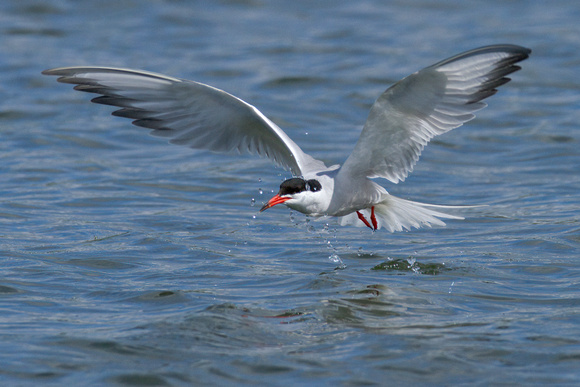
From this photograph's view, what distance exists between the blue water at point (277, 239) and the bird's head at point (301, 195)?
65 cm

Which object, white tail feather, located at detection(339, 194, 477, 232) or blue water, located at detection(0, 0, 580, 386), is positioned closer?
blue water, located at detection(0, 0, 580, 386)

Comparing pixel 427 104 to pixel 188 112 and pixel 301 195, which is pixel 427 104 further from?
pixel 188 112

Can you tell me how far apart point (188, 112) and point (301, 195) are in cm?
132

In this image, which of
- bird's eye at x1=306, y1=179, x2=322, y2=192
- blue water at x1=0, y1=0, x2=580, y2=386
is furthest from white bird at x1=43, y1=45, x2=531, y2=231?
blue water at x1=0, y1=0, x2=580, y2=386

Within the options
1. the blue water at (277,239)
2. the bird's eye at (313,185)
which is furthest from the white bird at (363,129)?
the blue water at (277,239)

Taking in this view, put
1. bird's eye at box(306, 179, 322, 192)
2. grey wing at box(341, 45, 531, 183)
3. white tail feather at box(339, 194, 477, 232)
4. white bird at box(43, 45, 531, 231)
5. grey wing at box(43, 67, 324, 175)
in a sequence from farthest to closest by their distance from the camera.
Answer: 1. white tail feather at box(339, 194, 477, 232)
2. grey wing at box(43, 67, 324, 175)
3. bird's eye at box(306, 179, 322, 192)
4. white bird at box(43, 45, 531, 231)
5. grey wing at box(341, 45, 531, 183)

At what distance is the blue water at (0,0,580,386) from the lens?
16.7 feet

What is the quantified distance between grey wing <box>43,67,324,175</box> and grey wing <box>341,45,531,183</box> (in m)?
0.62

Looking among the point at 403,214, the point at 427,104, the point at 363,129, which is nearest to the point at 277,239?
the point at 403,214

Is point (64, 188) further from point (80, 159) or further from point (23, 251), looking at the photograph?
point (23, 251)

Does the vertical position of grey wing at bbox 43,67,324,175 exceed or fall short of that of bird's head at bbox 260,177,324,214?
it exceeds it

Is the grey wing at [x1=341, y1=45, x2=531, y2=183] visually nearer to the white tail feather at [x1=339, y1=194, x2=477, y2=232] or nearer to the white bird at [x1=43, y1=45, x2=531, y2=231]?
the white bird at [x1=43, y1=45, x2=531, y2=231]

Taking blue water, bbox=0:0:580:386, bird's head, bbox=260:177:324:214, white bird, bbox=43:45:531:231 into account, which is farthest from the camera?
bird's head, bbox=260:177:324:214

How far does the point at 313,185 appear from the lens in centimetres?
620
